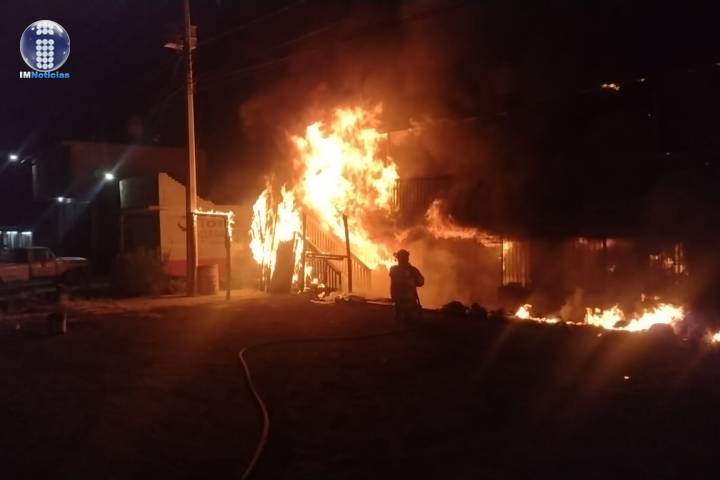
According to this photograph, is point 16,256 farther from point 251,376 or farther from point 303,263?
point 251,376

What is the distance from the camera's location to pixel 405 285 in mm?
11492

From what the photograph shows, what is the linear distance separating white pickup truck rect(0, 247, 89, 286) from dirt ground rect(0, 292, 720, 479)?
33.2 ft

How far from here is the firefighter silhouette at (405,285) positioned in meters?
11.4

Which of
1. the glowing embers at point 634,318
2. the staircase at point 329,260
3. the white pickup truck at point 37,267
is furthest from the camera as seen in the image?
the white pickup truck at point 37,267

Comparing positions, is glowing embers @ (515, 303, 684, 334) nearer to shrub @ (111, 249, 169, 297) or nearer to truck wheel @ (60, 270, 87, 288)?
shrub @ (111, 249, 169, 297)

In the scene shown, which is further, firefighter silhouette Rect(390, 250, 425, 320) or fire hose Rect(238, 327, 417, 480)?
firefighter silhouette Rect(390, 250, 425, 320)

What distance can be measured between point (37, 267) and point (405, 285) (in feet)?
49.5

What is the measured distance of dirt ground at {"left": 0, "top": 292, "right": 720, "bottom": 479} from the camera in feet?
18.4

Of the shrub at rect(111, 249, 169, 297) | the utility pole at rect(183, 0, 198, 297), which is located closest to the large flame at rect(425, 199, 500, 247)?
the utility pole at rect(183, 0, 198, 297)

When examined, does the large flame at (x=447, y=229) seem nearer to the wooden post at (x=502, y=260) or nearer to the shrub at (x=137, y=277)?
the wooden post at (x=502, y=260)

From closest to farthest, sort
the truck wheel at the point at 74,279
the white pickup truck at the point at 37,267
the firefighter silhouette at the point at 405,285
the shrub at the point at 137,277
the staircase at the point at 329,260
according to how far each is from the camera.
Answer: the firefighter silhouette at the point at 405,285 → the staircase at the point at 329,260 → the shrub at the point at 137,277 → the white pickup truck at the point at 37,267 → the truck wheel at the point at 74,279

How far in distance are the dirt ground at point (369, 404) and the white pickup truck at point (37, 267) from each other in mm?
10118

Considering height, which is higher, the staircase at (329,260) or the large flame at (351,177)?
the large flame at (351,177)

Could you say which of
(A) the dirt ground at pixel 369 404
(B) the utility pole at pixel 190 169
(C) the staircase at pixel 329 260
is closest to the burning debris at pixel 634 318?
(A) the dirt ground at pixel 369 404
